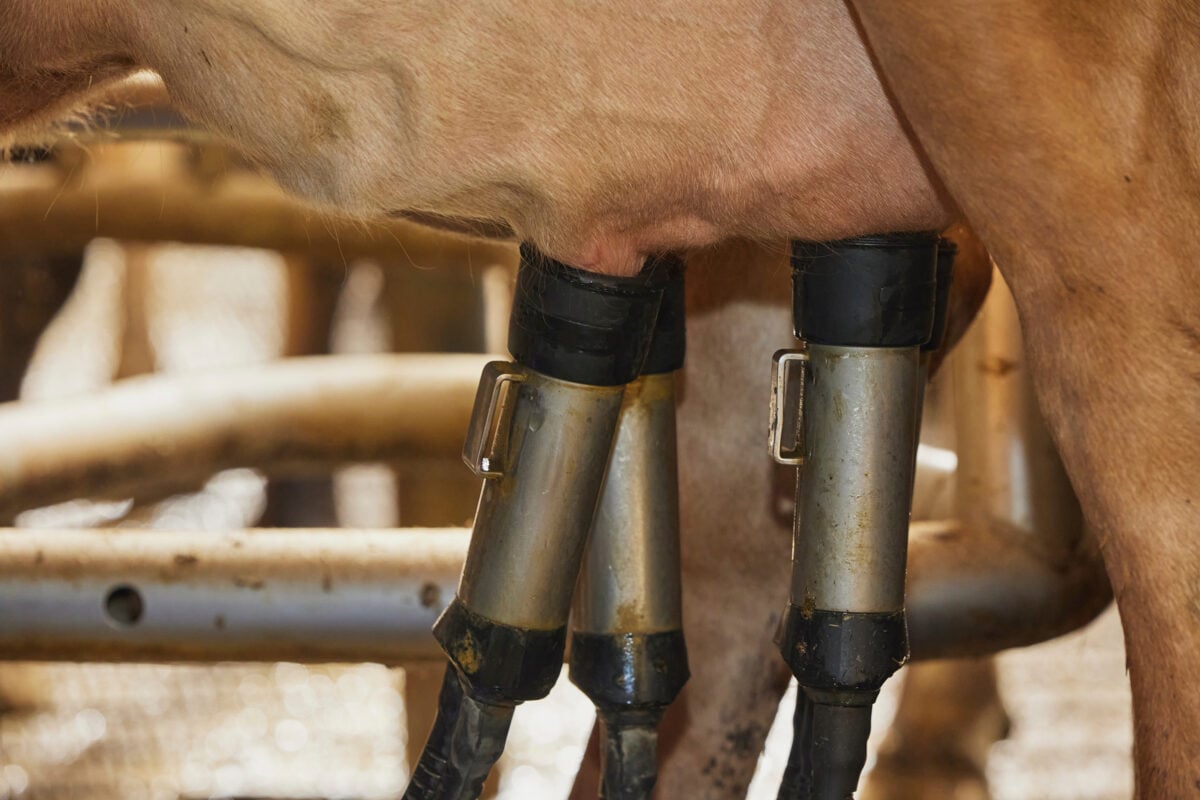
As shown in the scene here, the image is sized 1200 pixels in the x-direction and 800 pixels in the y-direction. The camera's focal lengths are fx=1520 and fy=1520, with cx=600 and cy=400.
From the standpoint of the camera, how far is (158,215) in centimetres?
131

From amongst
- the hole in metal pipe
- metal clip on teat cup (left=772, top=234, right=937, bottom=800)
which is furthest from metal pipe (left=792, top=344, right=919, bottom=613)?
the hole in metal pipe

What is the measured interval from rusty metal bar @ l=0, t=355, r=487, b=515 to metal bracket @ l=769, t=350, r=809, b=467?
540 millimetres

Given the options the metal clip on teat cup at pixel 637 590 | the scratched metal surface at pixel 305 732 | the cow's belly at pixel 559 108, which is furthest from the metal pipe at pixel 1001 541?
the scratched metal surface at pixel 305 732

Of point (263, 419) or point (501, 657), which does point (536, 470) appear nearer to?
point (501, 657)

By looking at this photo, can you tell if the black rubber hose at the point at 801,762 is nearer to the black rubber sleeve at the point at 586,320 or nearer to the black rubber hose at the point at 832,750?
the black rubber hose at the point at 832,750

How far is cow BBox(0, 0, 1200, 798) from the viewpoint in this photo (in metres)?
0.42

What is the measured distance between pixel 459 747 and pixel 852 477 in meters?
0.17

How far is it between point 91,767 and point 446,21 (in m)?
1.27

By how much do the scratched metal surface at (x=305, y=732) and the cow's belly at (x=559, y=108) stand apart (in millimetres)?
1027

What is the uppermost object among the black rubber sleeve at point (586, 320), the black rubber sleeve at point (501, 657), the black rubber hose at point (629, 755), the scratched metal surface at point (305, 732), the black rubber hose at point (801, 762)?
the black rubber sleeve at point (586, 320)

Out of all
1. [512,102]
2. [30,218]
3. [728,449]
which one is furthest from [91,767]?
[512,102]

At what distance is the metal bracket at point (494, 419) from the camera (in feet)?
1.74

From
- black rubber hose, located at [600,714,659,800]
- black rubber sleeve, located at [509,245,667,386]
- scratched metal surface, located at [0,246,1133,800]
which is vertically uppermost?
black rubber sleeve, located at [509,245,667,386]

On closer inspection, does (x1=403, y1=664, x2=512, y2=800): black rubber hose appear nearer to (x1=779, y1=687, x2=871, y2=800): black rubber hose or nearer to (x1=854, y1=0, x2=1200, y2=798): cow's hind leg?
(x1=779, y1=687, x2=871, y2=800): black rubber hose
